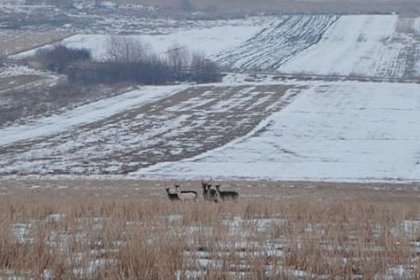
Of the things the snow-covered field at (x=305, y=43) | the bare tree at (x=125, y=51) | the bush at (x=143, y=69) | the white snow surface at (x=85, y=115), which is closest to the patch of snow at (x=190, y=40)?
the snow-covered field at (x=305, y=43)

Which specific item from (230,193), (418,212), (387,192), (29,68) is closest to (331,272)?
(418,212)

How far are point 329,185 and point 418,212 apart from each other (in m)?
16.9

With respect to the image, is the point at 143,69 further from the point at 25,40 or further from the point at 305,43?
the point at 305,43

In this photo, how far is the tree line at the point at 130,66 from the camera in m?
70.4

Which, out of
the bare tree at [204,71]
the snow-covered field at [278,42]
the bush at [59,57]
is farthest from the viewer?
the snow-covered field at [278,42]

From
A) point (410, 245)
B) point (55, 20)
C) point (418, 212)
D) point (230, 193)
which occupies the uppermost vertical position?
point (410, 245)

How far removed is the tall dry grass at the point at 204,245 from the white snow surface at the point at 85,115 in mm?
31802

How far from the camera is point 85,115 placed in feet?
172

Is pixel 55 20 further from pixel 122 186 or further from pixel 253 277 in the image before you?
pixel 253 277

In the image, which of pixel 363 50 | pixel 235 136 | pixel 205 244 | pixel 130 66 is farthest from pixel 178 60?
pixel 205 244

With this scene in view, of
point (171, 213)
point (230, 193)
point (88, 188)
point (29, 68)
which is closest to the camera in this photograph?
point (171, 213)

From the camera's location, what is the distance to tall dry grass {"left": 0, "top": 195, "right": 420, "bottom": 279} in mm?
7898

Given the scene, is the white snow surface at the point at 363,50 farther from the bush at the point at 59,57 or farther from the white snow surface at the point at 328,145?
the bush at the point at 59,57

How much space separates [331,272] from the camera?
7.92 metres
